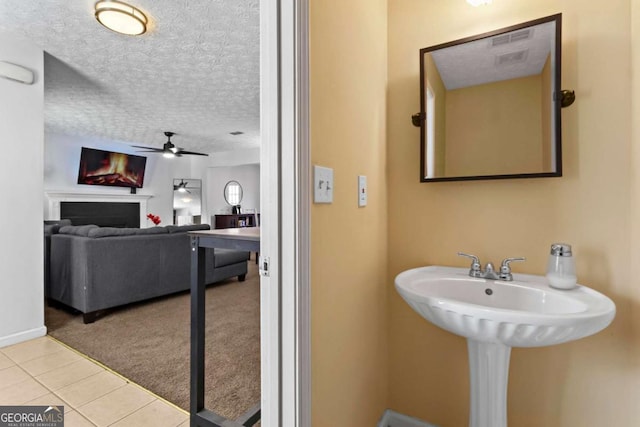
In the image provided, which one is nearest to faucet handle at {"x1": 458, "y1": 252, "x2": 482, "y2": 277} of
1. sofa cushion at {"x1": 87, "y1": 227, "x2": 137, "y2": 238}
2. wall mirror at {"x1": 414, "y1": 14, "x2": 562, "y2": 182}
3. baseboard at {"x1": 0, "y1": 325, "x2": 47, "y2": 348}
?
wall mirror at {"x1": 414, "y1": 14, "x2": 562, "y2": 182}

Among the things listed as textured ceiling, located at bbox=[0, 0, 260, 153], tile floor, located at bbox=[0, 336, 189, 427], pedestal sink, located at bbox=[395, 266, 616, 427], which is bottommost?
tile floor, located at bbox=[0, 336, 189, 427]

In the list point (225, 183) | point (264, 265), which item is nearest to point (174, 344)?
point (264, 265)

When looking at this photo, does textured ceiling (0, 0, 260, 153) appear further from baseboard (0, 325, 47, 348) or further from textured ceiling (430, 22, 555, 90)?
baseboard (0, 325, 47, 348)

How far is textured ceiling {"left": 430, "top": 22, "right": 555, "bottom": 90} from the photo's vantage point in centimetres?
110

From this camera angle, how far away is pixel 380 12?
1360 millimetres

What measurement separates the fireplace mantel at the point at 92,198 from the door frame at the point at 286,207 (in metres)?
6.13

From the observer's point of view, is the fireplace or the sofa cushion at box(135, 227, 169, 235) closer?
the sofa cushion at box(135, 227, 169, 235)

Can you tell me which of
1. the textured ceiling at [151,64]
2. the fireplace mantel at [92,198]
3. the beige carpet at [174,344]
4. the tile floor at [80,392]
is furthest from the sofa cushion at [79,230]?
the fireplace mantel at [92,198]

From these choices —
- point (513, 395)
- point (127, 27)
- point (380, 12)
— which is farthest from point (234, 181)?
point (513, 395)

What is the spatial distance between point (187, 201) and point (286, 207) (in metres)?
7.31

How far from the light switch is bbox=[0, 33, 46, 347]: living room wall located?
2749 millimetres

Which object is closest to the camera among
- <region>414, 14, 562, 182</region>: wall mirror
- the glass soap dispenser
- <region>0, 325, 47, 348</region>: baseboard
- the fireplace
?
the glass soap dispenser

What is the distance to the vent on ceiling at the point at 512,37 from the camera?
112cm

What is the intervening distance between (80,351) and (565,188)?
305cm
